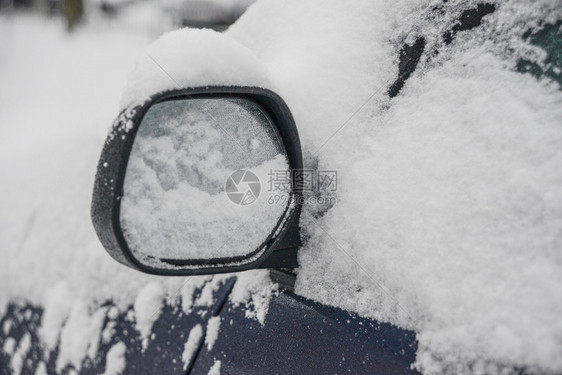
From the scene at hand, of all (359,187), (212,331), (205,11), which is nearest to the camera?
(359,187)

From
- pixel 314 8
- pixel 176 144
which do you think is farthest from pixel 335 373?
pixel 314 8

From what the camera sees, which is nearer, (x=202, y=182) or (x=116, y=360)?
(x=202, y=182)

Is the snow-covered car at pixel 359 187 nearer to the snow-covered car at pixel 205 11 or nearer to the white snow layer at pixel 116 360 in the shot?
the white snow layer at pixel 116 360

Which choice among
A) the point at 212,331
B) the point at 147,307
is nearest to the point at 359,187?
the point at 212,331

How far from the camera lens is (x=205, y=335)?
1.51m

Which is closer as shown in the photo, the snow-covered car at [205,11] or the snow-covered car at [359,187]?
the snow-covered car at [359,187]

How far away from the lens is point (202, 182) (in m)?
1.18

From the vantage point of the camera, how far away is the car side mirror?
974 mm

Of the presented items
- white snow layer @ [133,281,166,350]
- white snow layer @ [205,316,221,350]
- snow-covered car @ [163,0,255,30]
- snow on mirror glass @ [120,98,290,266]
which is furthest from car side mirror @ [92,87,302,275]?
snow-covered car @ [163,0,255,30]

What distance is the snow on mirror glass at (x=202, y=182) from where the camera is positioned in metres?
1.04
